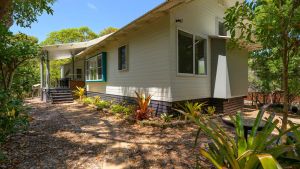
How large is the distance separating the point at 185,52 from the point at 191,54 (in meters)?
0.31

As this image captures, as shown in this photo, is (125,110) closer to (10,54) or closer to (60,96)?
(10,54)

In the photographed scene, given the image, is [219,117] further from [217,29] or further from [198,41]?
[217,29]

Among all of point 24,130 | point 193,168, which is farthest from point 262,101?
point 24,130

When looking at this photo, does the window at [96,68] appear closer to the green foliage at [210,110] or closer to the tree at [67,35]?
the green foliage at [210,110]

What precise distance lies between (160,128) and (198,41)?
3936 mm

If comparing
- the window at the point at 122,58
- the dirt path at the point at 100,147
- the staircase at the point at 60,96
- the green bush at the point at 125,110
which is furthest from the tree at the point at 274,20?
the staircase at the point at 60,96

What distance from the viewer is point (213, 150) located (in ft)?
8.43

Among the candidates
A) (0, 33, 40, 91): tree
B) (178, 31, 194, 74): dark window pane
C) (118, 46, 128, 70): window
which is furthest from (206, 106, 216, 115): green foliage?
(0, 33, 40, 91): tree

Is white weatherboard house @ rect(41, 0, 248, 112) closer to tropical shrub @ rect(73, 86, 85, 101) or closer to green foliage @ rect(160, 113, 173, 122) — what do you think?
green foliage @ rect(160, 113, 173, 122)

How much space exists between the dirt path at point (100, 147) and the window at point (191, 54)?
2.48m

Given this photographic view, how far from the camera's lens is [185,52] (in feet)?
23.9

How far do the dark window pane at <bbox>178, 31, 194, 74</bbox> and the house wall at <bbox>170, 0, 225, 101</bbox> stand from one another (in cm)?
22

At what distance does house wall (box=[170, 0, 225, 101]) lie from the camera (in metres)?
6.71

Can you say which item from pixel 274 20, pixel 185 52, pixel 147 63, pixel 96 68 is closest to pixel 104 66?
pixel 96 68
